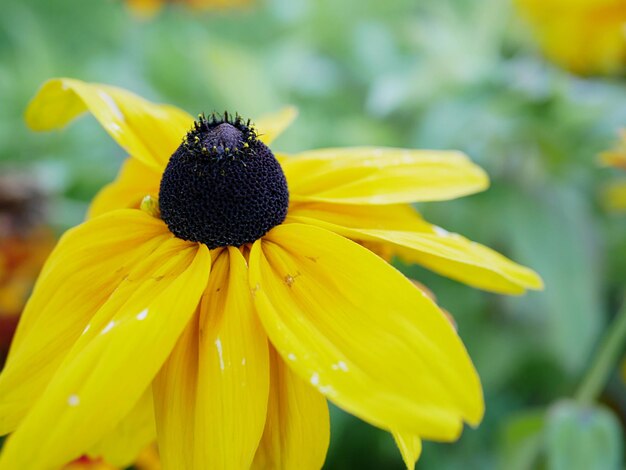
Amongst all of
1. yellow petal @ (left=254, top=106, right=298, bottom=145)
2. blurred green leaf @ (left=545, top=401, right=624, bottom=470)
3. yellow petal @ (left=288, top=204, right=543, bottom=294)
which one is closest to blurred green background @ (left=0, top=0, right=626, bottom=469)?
blurred green leaf @ (left=545, top=401, right=624, bottom=470)

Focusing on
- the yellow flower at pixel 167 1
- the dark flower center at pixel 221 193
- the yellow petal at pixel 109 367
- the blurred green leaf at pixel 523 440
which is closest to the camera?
the yellow petal at pixel 109 367

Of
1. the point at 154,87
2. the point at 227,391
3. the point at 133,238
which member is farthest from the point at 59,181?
the point at 227,391

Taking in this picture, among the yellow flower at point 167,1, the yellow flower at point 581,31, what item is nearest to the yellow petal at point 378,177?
the yellow flower at point 581,31

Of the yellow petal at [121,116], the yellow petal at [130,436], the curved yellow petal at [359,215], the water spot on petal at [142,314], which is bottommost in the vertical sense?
the yellow petal at [130,436]

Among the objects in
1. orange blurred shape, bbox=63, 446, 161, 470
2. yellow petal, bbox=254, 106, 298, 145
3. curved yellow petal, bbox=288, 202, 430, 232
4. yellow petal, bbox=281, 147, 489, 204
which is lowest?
orange blurred shape, bbox=63, 446, 161, 470

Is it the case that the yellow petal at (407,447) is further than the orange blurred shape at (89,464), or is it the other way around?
the orange blurred shape at (89,464)

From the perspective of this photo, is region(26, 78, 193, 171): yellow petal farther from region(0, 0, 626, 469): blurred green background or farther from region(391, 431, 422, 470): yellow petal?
region(0, 0, 626, 469): blurred green background

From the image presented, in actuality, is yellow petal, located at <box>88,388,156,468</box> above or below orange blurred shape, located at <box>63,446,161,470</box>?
above

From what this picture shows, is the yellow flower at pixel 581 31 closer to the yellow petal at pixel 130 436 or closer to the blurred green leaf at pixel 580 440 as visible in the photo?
the blurred green leaf at pixel 580 440
